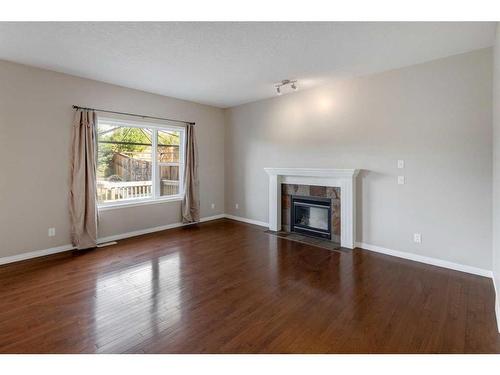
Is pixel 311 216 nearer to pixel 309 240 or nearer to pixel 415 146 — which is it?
pixel 309 240

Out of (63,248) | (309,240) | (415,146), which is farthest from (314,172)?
(63,248)

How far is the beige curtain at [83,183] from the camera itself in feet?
13.4

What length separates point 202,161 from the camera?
6062 millimetres

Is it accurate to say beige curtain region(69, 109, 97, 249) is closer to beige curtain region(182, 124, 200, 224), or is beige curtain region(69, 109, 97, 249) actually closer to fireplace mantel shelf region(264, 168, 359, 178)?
beige curtain region(182, 124, 200, 224)

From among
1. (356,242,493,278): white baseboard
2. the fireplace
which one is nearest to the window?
the fireplace

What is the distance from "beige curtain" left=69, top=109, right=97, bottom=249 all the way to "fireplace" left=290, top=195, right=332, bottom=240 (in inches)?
142

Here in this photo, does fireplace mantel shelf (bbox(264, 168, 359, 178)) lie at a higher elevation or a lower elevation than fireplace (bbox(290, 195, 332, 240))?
higher

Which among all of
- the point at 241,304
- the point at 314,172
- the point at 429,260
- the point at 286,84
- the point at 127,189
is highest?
the point at 286,84

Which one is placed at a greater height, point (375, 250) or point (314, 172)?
point (314, 172)

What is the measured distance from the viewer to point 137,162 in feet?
16.6

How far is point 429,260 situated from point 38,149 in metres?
5.84

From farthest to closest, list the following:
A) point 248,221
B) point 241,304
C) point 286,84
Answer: point 248,221 → point 286,84 → point 241,304

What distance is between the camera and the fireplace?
4.58m
